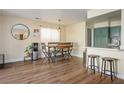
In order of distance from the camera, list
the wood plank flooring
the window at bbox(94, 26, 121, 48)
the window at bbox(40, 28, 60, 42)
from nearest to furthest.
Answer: the wood plank flooring → the window at bbox(94, 26, 121, 48) → the window at bbox(40, 28, 60, 42)

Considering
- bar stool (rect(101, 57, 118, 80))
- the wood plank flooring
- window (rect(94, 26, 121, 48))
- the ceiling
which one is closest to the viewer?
the wood plank flooring

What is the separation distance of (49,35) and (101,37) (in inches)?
155

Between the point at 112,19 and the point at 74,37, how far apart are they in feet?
13.6

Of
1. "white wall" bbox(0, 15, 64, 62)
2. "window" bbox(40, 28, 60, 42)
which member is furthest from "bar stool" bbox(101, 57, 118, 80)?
"window" bbox(40, 28, 60, 42)

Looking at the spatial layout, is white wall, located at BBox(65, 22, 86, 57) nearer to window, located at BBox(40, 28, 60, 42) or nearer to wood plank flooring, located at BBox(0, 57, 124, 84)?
window, located at BBox(40, 28, 60, 42)

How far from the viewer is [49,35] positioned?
7422mm

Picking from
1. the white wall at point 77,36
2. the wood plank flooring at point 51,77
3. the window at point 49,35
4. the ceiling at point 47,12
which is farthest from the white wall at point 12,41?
the white wall at point 77,36

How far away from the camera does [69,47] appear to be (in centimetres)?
698

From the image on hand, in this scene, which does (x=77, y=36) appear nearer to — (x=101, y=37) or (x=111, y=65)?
(x=101, y=37)

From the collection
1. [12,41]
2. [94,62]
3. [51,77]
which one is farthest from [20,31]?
[94,62]

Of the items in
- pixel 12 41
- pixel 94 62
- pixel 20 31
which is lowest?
pixel 94 62

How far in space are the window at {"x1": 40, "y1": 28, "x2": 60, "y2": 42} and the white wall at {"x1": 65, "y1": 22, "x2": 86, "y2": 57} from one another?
2.92ft

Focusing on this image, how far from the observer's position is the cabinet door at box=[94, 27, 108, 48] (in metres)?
4.07
